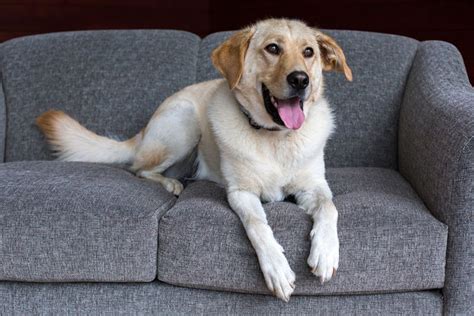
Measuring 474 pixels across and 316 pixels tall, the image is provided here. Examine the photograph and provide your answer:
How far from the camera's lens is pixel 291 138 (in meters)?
2.00

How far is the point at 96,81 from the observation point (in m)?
2.65

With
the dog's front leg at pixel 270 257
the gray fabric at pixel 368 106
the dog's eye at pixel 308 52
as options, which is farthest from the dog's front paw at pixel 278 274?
the gray fabric at pixel 368 106

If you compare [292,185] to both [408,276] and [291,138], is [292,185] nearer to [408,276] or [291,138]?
[291,138]

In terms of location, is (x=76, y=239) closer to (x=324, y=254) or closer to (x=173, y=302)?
(x=173, y=302)

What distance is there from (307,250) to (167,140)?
88 centimetres

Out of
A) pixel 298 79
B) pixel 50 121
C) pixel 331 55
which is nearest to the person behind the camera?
pixel 298 79

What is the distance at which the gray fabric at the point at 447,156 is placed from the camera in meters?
1.63

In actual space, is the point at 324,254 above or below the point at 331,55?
below

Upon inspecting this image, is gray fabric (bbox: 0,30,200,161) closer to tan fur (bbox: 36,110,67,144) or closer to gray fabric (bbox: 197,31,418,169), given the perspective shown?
tan fur (bbox: 36,110,67,144)

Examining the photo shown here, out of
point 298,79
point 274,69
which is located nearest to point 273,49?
point 274,69

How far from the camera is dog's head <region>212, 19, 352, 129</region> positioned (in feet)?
6.12

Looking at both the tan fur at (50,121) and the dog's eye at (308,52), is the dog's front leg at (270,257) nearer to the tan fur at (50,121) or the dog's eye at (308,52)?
the dog's eye at (308,52)

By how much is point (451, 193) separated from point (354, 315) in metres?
0.45

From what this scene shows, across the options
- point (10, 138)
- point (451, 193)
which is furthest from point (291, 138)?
point (10, 138)
